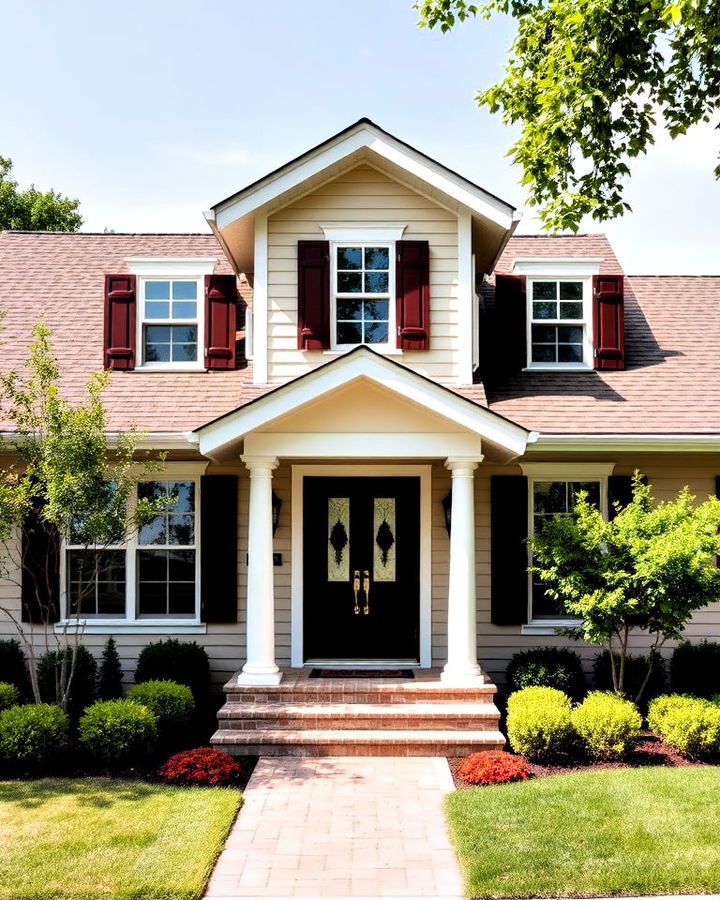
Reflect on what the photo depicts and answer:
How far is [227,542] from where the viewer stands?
10398 mm

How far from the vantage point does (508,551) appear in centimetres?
1038

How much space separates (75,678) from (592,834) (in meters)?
6.35

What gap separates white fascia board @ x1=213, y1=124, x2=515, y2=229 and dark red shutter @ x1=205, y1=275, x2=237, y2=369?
4.47 feet

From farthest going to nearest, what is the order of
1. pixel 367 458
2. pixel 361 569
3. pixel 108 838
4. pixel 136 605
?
pixel 361 569 < pixel 136 605 < pixel 367 458 < pixel 108 838

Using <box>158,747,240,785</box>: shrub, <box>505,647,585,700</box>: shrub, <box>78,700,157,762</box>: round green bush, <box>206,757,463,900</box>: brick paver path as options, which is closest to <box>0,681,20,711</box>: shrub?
<box>78,700,157,762</box>: round green bush

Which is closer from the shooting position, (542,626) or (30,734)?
(30,734)

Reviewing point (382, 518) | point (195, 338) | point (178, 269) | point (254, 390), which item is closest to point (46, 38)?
point (178, 269)

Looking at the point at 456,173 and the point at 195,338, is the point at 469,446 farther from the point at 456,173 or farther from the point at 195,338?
the point at 195,338

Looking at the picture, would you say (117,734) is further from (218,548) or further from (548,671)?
(548,671)

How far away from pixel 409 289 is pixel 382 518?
3031 millimetres

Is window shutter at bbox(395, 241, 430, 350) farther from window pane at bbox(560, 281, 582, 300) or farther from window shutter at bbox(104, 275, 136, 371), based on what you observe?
window shutter at bbox(104, 275, 136, 371)

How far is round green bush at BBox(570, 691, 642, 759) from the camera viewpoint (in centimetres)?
813

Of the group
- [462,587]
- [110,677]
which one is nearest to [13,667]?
[110,677]

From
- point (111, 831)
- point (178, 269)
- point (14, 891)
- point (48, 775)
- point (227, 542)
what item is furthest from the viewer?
point (178, 269)
